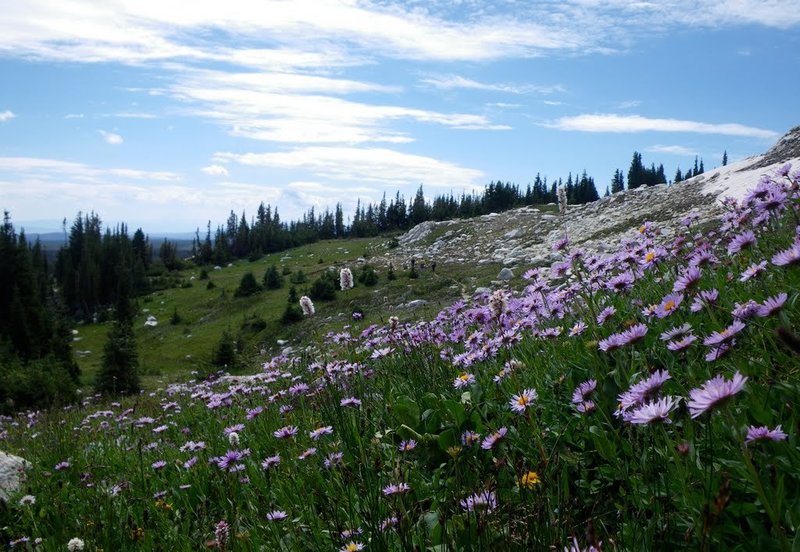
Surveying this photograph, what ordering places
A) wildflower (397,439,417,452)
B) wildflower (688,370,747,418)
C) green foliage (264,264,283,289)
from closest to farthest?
1. wildflower (688,370,747,418)
2. wildflower (397,439,417,452)
3. green foliage (264,264,283,289)

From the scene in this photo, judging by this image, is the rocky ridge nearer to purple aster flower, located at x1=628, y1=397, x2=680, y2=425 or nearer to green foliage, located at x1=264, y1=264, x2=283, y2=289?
green foliage, located at x1=264, y1=264, x2=283, y2=289

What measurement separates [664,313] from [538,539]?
161 centimetres

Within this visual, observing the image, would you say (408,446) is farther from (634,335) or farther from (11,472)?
(11,472)

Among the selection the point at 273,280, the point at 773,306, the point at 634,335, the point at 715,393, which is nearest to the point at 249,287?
the point at 273,280

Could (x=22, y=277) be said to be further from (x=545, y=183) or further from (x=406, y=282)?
(x=545, y=183)

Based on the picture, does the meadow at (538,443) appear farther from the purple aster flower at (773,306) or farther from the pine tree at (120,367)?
the pine tree at (120,367)

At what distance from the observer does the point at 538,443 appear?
2.19 metres

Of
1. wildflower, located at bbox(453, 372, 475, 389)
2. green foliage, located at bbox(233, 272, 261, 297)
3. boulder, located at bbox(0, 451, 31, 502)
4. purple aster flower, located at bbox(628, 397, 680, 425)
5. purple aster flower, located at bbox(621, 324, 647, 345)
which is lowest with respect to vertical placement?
green foliage, located at bbox(233, 272, 261, 297)

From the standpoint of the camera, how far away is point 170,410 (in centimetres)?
879

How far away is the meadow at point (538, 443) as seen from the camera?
1882 millimetres

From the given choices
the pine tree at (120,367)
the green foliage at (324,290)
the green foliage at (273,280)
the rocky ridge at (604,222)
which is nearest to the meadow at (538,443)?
the rocky ridge at (604,222)

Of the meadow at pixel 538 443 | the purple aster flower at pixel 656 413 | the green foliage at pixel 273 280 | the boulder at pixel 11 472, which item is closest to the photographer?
the purple aster flower at pixel 656 413

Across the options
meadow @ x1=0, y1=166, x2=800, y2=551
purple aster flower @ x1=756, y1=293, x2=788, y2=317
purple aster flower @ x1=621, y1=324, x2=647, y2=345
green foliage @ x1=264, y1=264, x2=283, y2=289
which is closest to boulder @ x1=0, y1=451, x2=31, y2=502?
meadow @ x1=0, y1=166, x2=800, y2=551

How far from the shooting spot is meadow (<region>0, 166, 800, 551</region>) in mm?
1882
